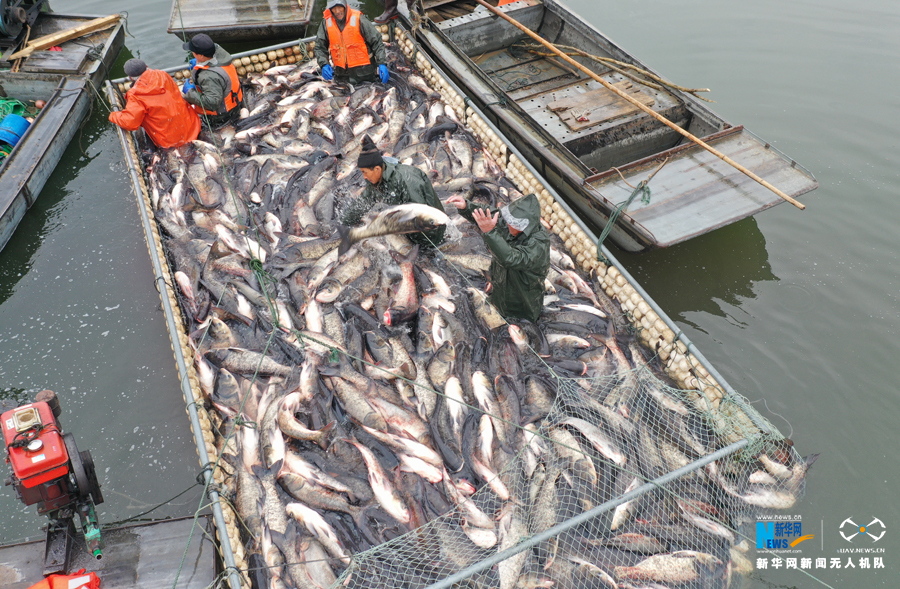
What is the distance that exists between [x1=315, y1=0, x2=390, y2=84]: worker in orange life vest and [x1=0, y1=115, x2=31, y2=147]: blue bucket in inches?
195

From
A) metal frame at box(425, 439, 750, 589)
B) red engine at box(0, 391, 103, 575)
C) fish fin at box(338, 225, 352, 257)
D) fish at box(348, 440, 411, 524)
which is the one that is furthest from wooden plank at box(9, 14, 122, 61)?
metal frame at box(425, 439, 750, 589)

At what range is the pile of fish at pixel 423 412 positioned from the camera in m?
4.27

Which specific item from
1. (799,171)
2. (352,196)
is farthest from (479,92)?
(799,171)

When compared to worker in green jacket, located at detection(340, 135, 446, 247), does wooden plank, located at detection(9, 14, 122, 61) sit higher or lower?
higher

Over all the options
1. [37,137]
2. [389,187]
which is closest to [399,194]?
[389,187]

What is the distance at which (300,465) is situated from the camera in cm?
467

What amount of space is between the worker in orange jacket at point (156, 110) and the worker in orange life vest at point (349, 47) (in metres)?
2.45

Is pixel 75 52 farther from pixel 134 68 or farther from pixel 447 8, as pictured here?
pixel 447 8

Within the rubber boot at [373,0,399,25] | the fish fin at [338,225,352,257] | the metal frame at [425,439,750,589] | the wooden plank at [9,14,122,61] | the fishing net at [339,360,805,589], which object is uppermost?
the rubber boot at [373,0,399,25]

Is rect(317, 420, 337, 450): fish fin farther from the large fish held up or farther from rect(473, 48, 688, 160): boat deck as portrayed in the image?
rect(473, 48, 688, 160): boat deck

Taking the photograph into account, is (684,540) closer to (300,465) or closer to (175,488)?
(300,465)

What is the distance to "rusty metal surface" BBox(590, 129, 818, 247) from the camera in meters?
6.22

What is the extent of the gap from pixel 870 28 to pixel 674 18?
4148 mm

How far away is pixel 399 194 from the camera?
5.93 m
